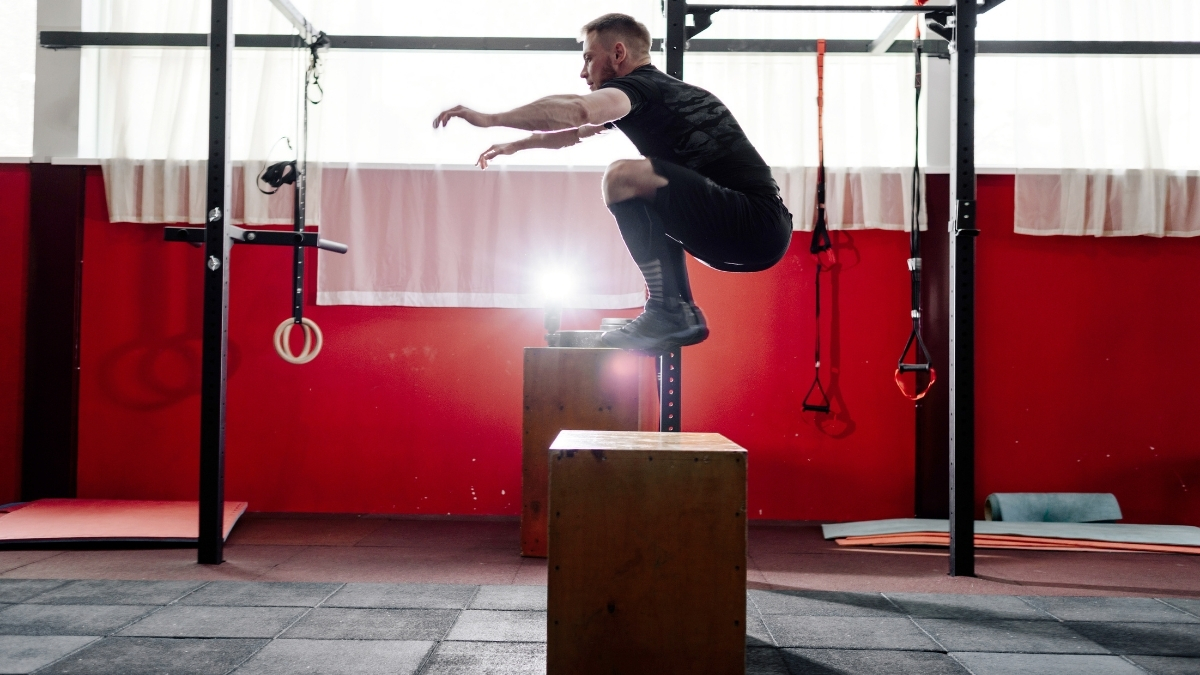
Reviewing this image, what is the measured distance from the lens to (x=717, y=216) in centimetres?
224

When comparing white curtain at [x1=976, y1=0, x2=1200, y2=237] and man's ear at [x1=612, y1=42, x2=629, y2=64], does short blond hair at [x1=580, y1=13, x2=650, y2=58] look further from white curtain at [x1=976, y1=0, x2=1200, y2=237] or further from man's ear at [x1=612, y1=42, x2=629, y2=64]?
white curtain at [x1=976, y1=0, x2=1200, y2=237]

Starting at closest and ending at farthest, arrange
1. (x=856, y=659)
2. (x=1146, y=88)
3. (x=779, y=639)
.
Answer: (x=856, y=659)
(x=779, y=639)
(x=1146, y=88)

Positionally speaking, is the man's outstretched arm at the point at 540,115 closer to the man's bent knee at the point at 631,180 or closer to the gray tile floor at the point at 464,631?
the man's bent knee at the point at 631,180

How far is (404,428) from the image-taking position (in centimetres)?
446

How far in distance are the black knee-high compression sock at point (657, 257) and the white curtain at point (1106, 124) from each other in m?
2.86

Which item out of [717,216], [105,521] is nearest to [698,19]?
[717,216]

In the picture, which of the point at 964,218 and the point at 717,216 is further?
the point at 964,218

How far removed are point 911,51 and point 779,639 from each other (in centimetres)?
336

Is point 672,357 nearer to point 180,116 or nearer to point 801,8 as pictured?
point 801,8

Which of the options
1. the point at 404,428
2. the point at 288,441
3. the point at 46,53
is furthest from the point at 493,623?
the point at 46,53

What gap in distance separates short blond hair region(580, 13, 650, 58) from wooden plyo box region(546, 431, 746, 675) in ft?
3.93

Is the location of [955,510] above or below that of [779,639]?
above

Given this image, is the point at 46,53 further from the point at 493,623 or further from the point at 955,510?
the point at 955,510

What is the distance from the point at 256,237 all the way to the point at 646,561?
258cm
